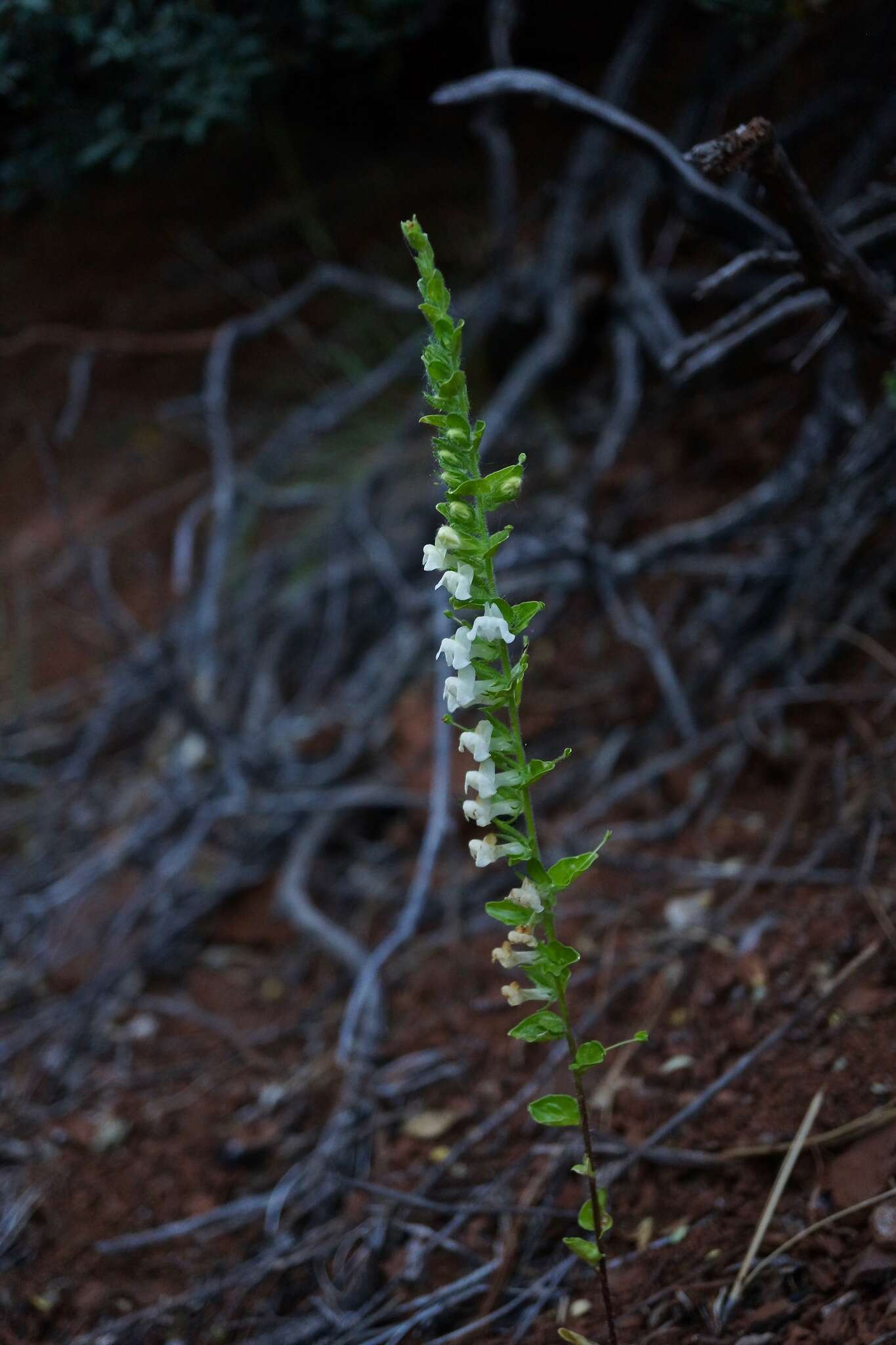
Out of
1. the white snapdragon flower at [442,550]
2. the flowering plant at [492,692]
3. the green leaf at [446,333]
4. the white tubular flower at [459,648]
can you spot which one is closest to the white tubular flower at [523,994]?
the flowering plant at [492,692]

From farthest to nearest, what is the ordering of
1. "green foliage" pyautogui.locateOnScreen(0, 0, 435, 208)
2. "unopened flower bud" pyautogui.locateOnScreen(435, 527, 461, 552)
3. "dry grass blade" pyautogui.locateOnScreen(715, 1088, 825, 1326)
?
"green foliage" pyautogui.locateOnScreen(0, 0, 435, 208) → "dry grass blade" pyautogui.locateOnScreen(715, 1088, 825, 1326) → "unopened flower bud" pyautogui.locateOnScreen(435, 527, 461, 552)

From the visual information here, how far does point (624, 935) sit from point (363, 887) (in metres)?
0.78

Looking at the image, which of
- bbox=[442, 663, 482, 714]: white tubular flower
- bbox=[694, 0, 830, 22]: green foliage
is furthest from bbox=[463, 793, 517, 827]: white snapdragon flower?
bbox=[694, 0, 830, 22]: green foliage

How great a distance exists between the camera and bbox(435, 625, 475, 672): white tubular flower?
3.40ft

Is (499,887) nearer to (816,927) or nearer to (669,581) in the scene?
(816,927)

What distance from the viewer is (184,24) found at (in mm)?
2092

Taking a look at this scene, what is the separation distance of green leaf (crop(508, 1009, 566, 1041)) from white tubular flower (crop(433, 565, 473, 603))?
0.46 metres

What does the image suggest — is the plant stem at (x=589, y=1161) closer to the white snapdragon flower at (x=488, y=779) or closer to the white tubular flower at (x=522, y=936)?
the white tubular flower at (x=522, y=936)

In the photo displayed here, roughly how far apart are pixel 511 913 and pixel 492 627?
0.32 m

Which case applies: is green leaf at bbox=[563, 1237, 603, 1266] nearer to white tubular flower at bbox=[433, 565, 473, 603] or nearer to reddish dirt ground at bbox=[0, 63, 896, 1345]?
reddish dirt ground at bbox=[0, 63, 896, 1345]

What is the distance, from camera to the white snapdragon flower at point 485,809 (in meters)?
1.08

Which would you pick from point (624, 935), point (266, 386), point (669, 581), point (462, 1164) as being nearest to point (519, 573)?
point (669, 581)

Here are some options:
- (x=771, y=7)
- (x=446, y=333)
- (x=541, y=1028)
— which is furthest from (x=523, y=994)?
(x=771, y=7)

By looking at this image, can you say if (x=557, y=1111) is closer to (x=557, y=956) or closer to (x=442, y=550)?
(x=557, y=956)
